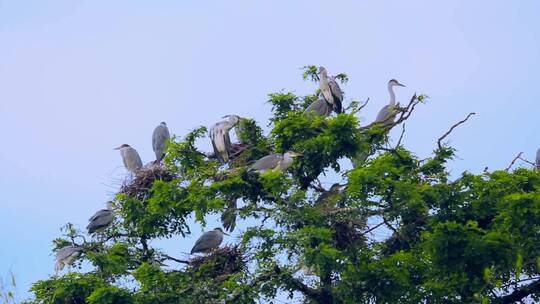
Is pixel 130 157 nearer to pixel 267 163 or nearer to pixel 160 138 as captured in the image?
pixel 160 138

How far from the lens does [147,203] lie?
58.0ft

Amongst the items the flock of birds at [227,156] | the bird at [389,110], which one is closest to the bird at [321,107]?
the flock of birds at [227,156]

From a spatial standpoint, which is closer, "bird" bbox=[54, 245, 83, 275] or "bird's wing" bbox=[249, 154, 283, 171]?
"bird's wing" bbox=[249, 154, 283, 171]

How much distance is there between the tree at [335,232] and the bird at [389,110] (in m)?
0.58

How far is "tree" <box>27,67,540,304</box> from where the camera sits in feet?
48.0

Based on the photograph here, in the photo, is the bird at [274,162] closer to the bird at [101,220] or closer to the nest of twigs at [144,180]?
the nest of twigs at [144,180]

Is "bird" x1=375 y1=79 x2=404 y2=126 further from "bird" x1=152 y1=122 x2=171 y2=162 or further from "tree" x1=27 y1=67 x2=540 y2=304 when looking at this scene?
"bird" x1=152 y1=122 x2=171 y2=162

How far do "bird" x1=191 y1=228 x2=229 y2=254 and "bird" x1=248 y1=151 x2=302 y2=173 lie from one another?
75.1 inches

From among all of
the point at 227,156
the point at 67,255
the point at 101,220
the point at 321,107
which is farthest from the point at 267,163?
the point at 101,220

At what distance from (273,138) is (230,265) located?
7.08 ft

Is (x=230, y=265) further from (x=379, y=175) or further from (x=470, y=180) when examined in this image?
(x=470, y=180)

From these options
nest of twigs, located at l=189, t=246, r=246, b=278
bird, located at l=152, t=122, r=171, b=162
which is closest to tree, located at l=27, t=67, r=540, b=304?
nest of twigs, located at l=189, t=246, r=246, b=278

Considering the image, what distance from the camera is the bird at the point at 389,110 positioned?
18220 millimetres

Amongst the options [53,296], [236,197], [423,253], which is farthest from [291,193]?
[53,296]
